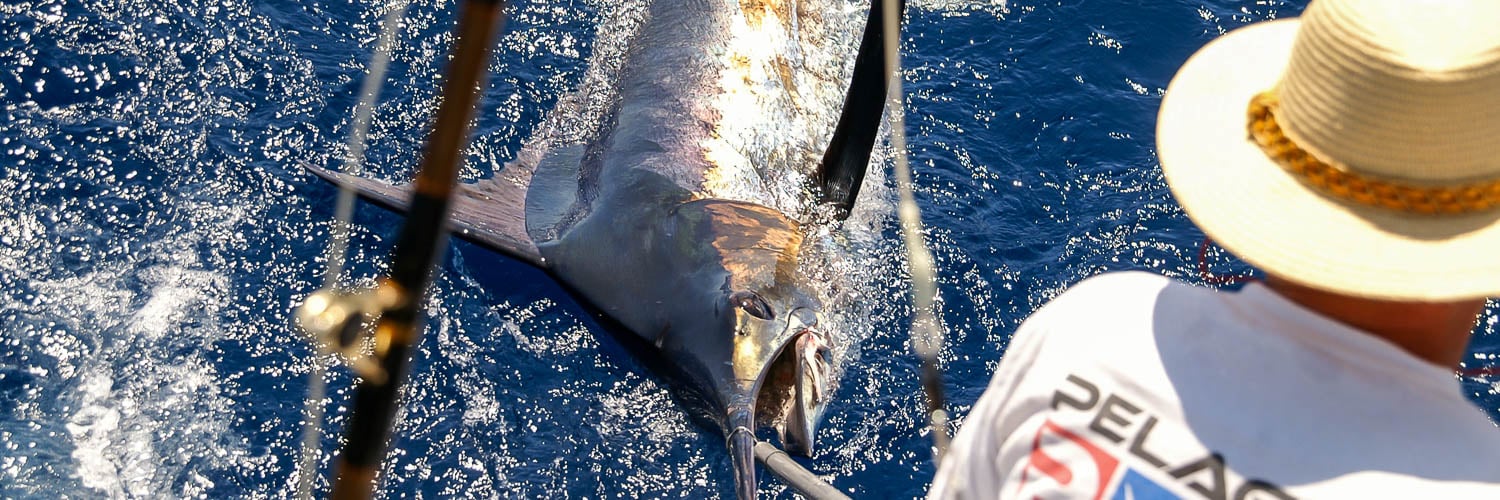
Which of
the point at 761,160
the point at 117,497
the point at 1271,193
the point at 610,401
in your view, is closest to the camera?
the point at 1271,193

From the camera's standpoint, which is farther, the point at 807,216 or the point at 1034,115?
the point at 1034,115

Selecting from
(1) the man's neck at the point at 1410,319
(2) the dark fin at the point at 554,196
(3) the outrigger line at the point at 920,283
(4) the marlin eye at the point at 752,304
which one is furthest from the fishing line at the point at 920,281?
(1) the man's neck at the point at 1410,319

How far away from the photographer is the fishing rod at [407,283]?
111 cm

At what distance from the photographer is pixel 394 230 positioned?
192 inches

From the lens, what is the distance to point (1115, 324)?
1.27 metres

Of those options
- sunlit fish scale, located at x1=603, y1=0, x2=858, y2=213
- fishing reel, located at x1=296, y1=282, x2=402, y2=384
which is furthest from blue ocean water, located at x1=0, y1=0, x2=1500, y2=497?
fishing reel, located at x1=296, y1=282, x2=402, y2=384

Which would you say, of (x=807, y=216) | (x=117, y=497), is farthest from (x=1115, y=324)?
(x=807, y=216)

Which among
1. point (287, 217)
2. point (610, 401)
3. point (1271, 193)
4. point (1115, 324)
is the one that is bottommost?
point (610, 401)

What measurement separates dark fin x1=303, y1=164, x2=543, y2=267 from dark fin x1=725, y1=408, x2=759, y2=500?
1.24m

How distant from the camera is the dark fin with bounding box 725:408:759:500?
3.58m

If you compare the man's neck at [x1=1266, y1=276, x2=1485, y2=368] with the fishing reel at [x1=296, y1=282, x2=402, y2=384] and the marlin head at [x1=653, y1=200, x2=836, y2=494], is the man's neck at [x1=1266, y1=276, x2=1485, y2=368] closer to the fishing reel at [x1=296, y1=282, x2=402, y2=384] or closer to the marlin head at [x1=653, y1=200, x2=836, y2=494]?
the fishing reel at [x1=296, y1=282, x2=402, y2=384]

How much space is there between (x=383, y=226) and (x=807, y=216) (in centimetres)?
160

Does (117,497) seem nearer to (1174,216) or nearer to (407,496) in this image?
(407,496)

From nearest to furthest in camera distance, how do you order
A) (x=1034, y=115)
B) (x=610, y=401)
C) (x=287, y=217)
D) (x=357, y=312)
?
1. (x=357, y=312)
2. (x=610, y=401)
3. (x=287, y=217)
4. (x=1034, y=115)
